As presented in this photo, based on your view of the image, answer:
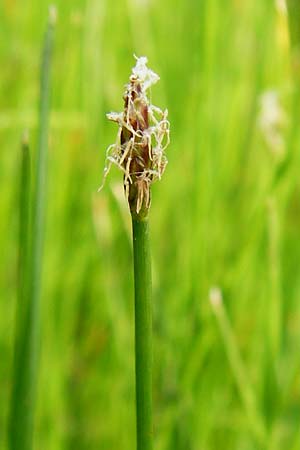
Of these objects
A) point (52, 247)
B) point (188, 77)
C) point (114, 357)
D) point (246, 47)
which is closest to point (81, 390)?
point (114, 357)

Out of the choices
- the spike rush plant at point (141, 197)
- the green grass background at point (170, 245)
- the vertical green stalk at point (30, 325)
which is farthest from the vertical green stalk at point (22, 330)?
the green grass background at point (170, 245)

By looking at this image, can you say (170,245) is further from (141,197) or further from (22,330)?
(141,197)

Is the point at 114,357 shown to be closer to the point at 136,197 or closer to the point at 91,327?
the point at 91,327

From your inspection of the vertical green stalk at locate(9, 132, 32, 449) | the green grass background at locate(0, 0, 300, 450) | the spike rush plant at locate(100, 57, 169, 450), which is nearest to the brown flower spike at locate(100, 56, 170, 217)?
the spike rush plant at locate(100, 57, 169, 450)

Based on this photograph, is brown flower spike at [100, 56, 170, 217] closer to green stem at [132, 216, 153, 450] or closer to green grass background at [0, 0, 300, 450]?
green stem at [132, 216, 153, 450]

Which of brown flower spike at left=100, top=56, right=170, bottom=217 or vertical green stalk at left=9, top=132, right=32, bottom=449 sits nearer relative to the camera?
brown flower spike at left=100, top=56, right=170, bottom=217

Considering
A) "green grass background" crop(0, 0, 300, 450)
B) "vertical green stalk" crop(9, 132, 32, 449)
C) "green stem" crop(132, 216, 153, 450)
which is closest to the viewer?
"green stem" crop(132, 216, 153, 450)

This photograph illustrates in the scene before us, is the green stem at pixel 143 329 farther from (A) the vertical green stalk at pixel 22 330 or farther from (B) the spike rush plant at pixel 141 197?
(A) the vertical green stalk at pixel 22 330

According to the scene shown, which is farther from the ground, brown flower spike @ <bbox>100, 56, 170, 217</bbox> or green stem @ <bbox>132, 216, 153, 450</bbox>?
brown flower spike @ <bbox>100, 56, 170, 217</bbox>
